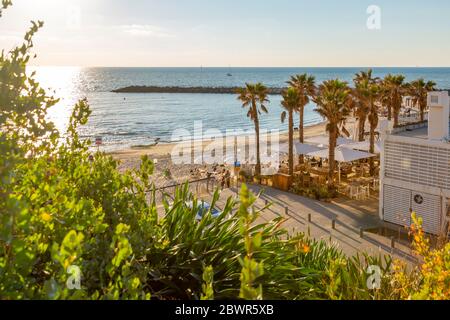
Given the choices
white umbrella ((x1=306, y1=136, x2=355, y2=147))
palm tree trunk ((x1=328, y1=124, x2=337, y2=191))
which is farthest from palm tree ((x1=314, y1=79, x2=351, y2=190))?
white umbrella ((x1=306, y1=136, x2=355, y2=147))

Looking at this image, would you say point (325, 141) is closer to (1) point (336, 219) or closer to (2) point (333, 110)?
(2) point (333, 110)

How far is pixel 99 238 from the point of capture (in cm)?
538

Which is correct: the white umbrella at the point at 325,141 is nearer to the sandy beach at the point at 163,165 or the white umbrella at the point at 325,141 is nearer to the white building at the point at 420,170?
the sandy beach at the point at 163,165

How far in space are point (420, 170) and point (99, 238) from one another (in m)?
17.9

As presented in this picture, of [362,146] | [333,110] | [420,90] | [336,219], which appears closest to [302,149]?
[362,146]

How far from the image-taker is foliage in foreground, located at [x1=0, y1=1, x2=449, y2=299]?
11.8 feet

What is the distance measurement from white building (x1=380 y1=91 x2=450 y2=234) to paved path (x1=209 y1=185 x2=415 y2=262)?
1.40m

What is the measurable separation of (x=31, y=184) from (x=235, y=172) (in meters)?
27.1

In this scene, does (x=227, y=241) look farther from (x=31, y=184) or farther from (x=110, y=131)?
(x=110, y=131)

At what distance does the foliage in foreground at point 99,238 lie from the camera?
359cm

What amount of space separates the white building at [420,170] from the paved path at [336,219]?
1.40m

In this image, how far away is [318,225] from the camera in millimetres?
20891

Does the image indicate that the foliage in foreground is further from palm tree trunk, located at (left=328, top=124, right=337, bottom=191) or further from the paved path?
palm tree trunk, located at (left=328, top=124, right=337, bottom=191)

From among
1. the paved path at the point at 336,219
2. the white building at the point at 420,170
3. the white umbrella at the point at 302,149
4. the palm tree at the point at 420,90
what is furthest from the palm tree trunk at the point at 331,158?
the palm tree at the point at 420,90
